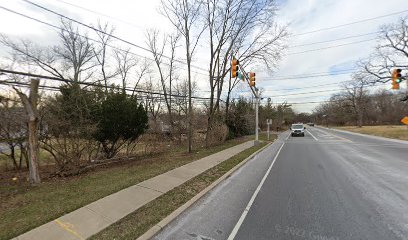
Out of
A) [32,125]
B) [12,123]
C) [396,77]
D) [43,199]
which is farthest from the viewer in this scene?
[396,77]

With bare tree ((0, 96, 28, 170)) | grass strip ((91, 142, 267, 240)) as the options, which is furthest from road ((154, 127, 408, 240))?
bare tree ((0, 96, 28, 170))

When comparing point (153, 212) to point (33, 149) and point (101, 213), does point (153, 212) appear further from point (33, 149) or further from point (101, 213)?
point (33, 149)

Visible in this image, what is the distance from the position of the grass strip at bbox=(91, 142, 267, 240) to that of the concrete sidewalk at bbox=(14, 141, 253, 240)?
7.4 inches

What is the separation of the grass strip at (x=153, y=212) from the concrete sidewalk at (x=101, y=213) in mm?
188

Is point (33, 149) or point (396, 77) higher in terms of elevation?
point (396, 77)

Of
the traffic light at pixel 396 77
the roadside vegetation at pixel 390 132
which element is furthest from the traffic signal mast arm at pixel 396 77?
the roadside vegetation at pixel 390 132

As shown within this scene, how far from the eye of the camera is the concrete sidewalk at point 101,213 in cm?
363

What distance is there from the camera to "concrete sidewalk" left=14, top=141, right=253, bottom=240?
3635 mm

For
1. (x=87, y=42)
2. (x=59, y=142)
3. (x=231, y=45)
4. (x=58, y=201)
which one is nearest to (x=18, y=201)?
(x=58, y=201)

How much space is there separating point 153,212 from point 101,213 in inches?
45.5

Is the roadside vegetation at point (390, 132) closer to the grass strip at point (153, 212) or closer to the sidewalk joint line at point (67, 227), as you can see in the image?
the grass strip at point (153, 212)

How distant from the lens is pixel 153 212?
14.9ft

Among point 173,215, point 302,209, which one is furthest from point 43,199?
point 302,209

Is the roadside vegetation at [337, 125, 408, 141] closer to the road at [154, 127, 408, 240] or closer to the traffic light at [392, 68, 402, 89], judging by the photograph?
the traffic light at [392, 68, 402, 89]
